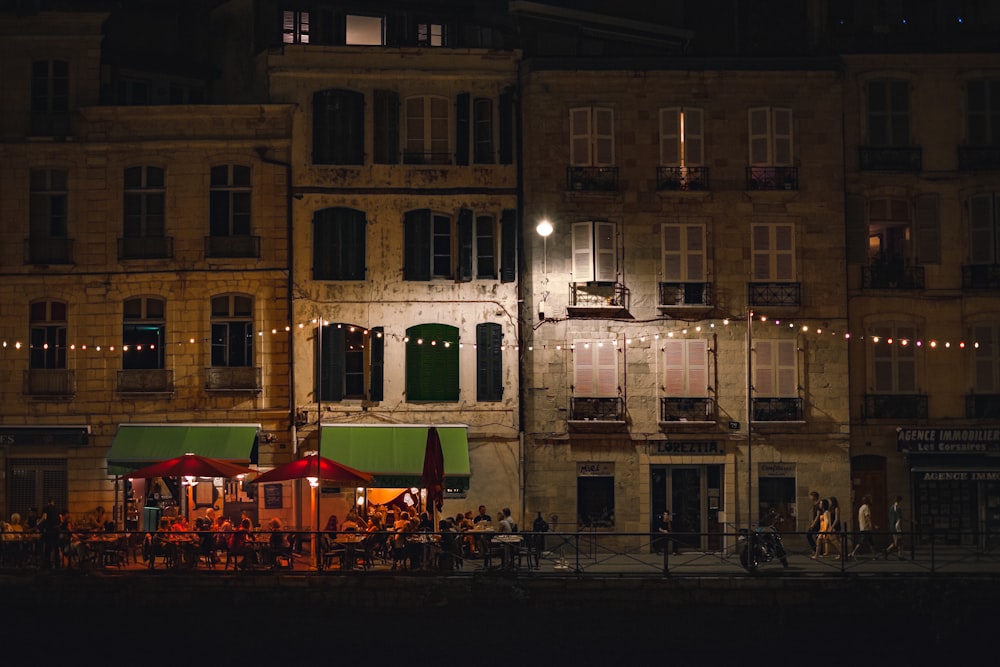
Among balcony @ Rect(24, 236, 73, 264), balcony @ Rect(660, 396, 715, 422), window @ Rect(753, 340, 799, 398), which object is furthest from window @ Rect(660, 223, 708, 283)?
balcony @ Rect(24, 236, 73, 264)

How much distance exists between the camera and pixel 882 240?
4269cm

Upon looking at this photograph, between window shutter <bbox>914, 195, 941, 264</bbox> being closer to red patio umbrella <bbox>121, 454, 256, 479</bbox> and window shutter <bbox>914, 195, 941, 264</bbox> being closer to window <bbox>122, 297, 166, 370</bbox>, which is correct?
red patio umbrella <bbox>121, 454, 256, 479</bbox>

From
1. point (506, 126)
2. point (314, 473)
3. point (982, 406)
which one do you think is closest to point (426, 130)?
point (506, 126)

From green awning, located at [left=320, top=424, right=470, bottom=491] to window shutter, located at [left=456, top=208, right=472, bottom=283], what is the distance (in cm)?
412

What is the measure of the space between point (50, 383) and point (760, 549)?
19543mm

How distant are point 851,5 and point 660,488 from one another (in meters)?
14.5

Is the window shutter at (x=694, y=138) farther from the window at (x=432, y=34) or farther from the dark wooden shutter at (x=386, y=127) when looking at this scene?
the dark wooden shutter at (x=386, y=127)

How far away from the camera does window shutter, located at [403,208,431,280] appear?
41906mm

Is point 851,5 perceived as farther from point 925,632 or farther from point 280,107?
point 925,632

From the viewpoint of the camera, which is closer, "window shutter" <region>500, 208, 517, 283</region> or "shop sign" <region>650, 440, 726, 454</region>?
"shop sign" <region>650, 440, 726, 454</region>

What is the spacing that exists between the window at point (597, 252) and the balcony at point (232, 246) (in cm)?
863

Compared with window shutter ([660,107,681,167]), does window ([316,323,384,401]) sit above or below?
below

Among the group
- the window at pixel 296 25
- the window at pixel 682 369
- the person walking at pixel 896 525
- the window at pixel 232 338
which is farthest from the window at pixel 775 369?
the window at pixel 296 25

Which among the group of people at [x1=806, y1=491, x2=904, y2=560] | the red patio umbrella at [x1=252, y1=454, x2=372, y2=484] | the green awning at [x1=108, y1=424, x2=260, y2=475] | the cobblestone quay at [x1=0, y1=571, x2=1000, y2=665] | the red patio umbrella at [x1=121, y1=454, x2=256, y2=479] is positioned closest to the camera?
the cobblestone quay at [x1=0, y1=571, x2=1000, y2=665]
